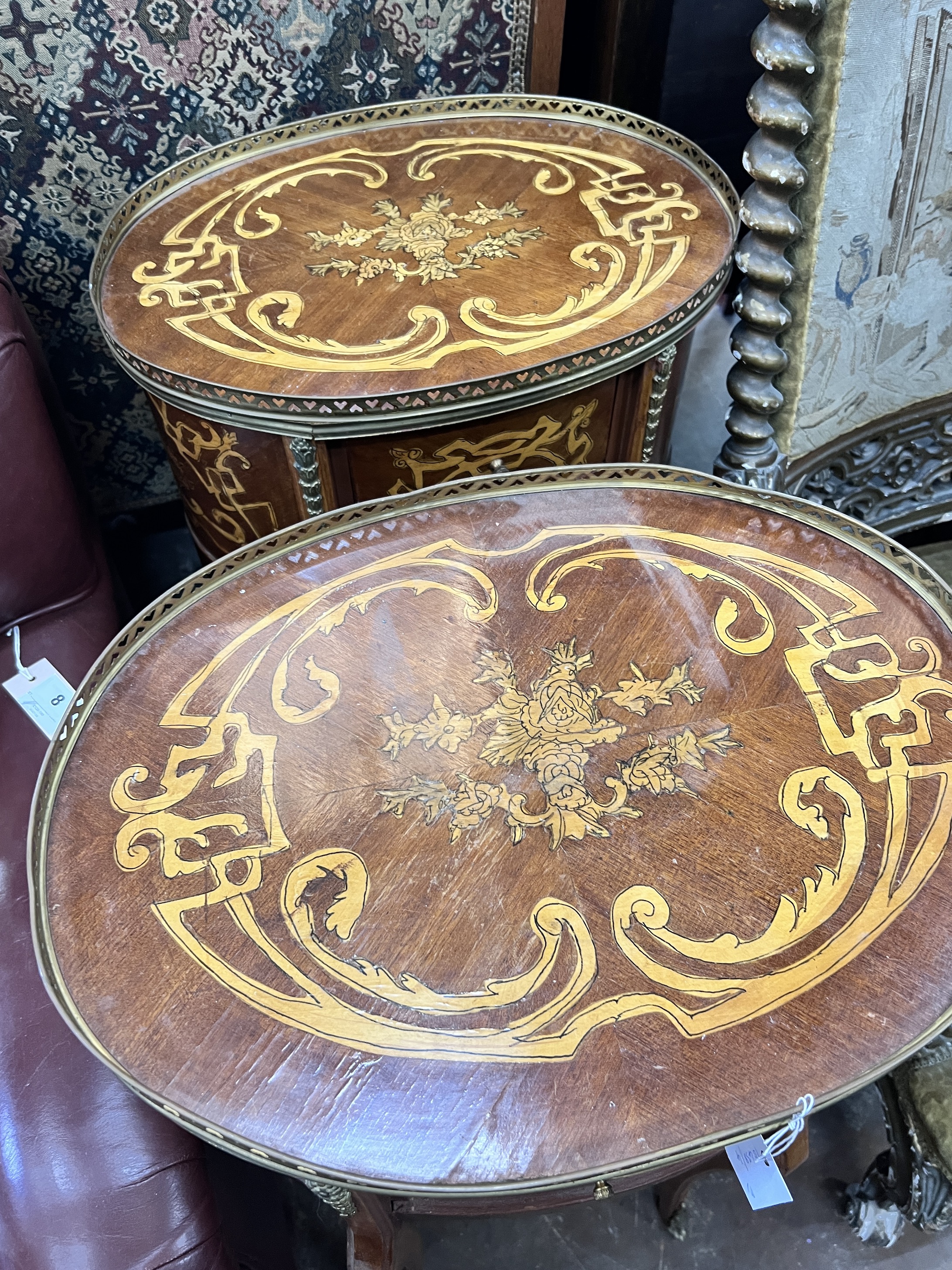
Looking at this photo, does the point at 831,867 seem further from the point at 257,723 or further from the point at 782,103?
the point at 782,103

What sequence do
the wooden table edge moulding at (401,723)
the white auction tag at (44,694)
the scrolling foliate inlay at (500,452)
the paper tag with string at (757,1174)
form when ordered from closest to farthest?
1. the wooden table edge moulding at (401,723)
2. the paper tag with string at (757,1174)
3. the white auction tag at (44,694)
4. the scrolling foliate inlay at (500,452)

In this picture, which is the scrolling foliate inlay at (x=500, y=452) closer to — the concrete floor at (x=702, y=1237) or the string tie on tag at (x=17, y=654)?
the string tie on tag at (x=17, y=654)

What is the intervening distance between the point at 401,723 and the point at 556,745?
0.40ft

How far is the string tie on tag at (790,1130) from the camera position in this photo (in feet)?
1.81

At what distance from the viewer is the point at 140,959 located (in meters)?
0.62

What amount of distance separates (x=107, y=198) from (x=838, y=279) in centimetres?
98

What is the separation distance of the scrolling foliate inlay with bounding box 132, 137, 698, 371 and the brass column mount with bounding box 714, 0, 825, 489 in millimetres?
94

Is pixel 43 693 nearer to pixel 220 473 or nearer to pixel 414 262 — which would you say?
pixel 220 473

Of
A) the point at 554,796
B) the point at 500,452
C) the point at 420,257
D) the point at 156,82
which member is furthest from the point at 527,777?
the point at 156,82

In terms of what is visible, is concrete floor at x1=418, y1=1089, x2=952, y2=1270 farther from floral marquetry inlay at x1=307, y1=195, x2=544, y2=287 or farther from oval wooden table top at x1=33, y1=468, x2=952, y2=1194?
floral marquetry inlay at x1=307, y1=195, x2=544, y2=287

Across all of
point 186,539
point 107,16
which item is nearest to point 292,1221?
point 186,539

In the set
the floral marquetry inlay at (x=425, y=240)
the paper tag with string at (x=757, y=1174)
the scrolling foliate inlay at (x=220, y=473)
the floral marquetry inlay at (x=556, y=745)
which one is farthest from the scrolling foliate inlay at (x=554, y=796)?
the floral marquetry inlay at (x=425, y=240)

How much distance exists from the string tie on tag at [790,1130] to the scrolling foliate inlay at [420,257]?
0.69 metres

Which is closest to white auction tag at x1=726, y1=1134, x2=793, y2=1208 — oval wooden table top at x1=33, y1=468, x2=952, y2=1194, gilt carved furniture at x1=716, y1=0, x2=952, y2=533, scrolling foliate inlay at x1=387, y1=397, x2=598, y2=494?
oval wooden table top at x1=33, y1=468, x2=952, y2=1194
